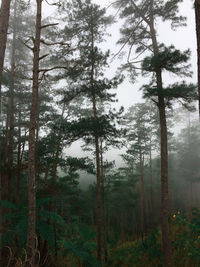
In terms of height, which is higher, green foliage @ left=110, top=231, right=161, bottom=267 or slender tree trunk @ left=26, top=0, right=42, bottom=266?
slender tree trunk @ left=26, top=0, right=42, bottom=266

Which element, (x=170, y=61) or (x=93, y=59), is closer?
(x=170, y=61)

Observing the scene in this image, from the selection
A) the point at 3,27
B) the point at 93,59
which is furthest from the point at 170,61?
the point at 3,27

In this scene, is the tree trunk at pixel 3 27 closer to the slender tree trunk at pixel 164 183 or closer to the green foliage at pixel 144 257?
the slender tree trunk at pixel 164 183

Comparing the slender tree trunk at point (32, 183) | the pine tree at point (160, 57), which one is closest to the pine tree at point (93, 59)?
the pine tree at point (160, 57)

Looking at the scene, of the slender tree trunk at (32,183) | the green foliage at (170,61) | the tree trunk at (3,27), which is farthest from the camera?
the green foliage at (170,61)

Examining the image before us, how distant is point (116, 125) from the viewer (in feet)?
31.7

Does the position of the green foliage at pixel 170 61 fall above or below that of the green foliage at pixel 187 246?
above

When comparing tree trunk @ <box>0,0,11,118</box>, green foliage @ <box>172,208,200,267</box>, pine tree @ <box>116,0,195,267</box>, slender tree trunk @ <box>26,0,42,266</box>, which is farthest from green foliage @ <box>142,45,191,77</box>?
green foliage @ <box>172,208,200,267</box>

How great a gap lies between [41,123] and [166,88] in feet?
33.0

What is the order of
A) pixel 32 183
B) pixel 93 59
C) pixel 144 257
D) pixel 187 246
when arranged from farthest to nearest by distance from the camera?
pixel 144 257
pixel 93 59
pixel 187 246
pixel 32 183

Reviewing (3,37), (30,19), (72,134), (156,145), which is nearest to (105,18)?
(72,134)

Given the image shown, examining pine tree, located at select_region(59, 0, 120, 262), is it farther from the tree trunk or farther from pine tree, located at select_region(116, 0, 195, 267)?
the tree trunk

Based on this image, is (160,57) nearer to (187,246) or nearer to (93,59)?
(93,59)

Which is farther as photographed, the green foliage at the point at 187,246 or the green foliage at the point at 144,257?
the green foliage at the point at 144,257
